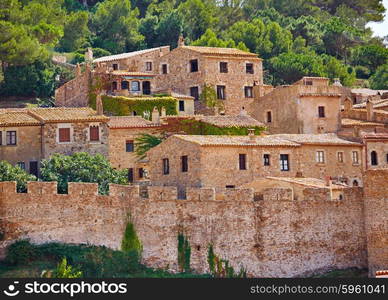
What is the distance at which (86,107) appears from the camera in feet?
226

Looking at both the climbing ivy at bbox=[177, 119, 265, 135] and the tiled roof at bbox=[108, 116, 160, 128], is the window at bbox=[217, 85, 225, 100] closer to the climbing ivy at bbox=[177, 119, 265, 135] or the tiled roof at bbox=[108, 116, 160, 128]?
the climbing ivy at bbox=[177, 119, 265, 135]

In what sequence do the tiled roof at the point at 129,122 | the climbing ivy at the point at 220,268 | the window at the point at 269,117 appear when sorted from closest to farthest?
the climbing ivy at the point at 220,268 < the tiled roof at the point at 129,122 < the window at the point at 269,117

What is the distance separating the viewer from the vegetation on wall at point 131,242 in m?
52.3

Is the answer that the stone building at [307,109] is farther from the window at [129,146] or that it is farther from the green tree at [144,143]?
the window at [129,146]

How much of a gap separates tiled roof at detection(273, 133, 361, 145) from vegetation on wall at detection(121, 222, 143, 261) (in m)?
13.5

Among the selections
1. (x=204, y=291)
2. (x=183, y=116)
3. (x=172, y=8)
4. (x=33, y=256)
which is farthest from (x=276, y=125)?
(x=172, y=8)

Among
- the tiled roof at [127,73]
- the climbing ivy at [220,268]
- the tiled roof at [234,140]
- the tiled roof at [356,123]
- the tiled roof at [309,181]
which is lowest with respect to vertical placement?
the climbing ivy at [220,268]

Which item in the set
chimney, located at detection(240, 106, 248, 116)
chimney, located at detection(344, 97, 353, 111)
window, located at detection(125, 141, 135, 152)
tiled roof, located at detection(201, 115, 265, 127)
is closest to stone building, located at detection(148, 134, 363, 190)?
tiled roof, located at detection(201, 115, 265, 127)

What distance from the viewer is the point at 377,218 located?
5172cm

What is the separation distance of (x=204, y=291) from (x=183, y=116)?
29.0 metres

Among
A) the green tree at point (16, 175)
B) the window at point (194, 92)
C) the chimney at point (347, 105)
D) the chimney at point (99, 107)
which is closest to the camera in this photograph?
the green tree at point (16, 175)

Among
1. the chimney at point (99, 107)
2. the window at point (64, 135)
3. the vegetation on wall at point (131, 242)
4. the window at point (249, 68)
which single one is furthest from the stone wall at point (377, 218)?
the window at point (249, 68)

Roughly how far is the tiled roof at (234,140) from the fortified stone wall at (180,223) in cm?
705

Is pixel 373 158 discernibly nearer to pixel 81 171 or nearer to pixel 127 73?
pixel 81 171
